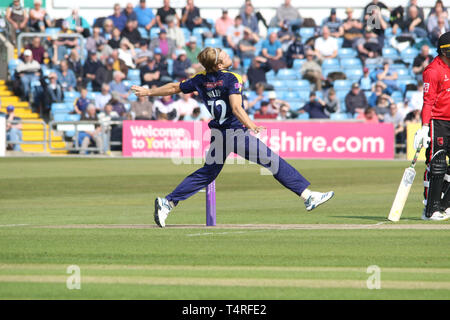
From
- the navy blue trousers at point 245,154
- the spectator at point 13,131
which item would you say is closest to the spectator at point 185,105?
the spectator at point 13,131

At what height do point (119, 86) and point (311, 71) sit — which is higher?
point (311, 71)

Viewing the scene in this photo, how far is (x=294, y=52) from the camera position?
3534 centimetres

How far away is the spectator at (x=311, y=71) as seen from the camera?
34.1 metres

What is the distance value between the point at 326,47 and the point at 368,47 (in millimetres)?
1545

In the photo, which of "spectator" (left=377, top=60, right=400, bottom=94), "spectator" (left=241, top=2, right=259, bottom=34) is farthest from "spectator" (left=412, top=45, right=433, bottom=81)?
"spectator" (left=241, top=2, right=259, bottom=34)

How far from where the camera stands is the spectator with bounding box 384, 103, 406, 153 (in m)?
30.7

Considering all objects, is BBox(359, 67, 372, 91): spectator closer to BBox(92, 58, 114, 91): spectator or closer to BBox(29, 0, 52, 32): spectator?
BBox(92, 58, 114, 91): spectator

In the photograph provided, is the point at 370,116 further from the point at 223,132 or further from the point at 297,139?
the point at 223,132

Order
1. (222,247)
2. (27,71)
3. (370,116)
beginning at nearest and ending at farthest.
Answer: (222,247)
(370,116)
(27,71)

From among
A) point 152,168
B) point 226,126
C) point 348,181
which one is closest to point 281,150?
point 152,168

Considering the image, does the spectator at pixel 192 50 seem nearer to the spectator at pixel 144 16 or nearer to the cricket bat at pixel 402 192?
the spectator at pixel 144 16

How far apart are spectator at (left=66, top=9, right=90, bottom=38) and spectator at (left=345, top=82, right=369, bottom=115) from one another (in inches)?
430

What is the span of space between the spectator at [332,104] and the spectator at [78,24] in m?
10.2

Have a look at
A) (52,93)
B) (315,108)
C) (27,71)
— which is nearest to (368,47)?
(315,108)
